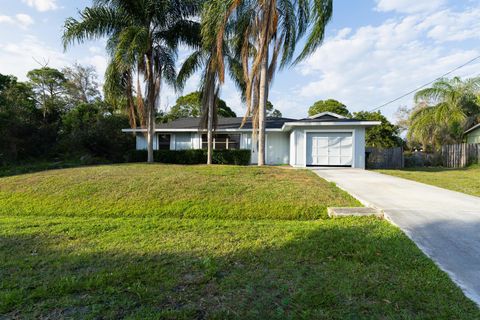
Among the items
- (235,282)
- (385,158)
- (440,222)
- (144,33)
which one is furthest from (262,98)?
(385,158)

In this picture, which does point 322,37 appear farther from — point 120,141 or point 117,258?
point 120,141

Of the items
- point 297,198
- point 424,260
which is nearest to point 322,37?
point 297,198

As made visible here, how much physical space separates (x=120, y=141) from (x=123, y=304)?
1831 cm

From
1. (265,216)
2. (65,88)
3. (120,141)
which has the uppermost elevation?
(65,88)

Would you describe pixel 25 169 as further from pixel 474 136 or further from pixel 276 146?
pixel 474 136

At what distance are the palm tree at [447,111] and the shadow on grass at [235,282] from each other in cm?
1969

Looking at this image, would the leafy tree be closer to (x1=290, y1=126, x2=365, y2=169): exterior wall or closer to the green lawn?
(x1=290, y1=126, x2=365, y2=169): exterior wall

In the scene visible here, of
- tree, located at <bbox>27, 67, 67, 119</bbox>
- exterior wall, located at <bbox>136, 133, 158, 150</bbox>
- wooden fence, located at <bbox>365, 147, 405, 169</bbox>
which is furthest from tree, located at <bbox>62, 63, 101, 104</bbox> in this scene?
wooden fence, located at <bbox>365, 147, 405, 169</bbox>

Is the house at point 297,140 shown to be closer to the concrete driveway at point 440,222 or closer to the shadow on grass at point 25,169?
the shadow on grass at point 25,169

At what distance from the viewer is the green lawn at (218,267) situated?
2211 mm

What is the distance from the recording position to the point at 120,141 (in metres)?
18.9

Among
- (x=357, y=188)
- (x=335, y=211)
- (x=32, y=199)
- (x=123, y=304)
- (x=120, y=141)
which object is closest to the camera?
(x=123, y=304)

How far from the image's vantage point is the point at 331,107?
3462 cm

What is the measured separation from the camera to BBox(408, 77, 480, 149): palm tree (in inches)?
741
